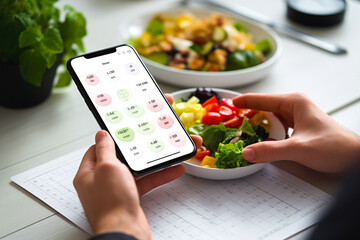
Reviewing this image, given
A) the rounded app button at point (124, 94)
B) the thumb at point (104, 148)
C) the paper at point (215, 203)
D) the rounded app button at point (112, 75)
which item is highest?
the rounded app button at point (112, 75)

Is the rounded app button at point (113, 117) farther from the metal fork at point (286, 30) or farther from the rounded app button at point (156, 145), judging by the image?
the metal fork at point (286, 30)

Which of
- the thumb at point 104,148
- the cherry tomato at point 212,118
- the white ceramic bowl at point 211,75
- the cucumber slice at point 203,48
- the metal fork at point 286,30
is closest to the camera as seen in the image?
the thumb at point 104,148

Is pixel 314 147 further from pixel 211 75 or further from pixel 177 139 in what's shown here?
pixel 211 75

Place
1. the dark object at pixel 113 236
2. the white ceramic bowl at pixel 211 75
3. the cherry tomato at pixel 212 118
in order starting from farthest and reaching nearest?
the white ceramic bowl at pixel 211 75 < the cherry tomato at pixel 212 118 < the dark object at pixel 113 236

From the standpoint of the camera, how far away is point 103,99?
100cm

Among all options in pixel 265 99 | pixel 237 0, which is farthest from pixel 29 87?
pixel 237 0

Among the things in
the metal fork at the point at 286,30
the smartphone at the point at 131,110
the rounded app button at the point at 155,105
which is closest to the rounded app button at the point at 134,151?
the smartphone at the point at 131,110

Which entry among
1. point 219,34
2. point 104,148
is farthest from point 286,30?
point 104,148

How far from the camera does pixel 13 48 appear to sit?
3.85ft

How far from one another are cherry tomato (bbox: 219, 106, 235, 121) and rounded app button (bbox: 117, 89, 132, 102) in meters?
0.24

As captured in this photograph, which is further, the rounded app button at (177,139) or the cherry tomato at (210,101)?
the cherry tomato at (210,101)

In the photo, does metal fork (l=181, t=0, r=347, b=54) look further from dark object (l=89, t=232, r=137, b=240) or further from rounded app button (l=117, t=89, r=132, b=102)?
dark object (l=89, t=232, r=137, b=240)

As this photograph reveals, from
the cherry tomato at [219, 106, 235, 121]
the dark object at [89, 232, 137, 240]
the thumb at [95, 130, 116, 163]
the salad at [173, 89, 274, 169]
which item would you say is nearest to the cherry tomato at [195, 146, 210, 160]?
the salad at [173, 89, 274, 169]

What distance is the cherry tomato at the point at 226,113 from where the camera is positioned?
3.70ft
